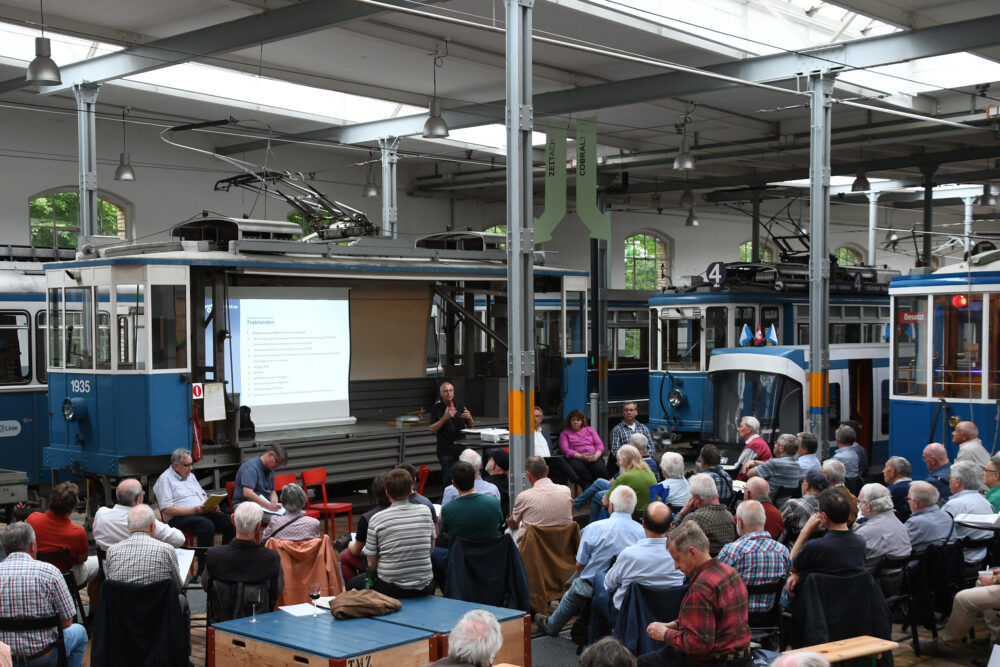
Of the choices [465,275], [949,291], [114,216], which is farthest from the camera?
[114,216]

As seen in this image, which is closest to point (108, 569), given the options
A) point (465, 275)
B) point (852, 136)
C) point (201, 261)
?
point (201, 261)

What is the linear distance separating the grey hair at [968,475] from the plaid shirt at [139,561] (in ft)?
19.5

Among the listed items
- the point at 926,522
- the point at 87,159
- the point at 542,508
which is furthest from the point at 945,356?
the point at 87,159

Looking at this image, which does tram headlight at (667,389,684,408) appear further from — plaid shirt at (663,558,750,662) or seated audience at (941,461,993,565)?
plaid shirt at (663,558,750,662)

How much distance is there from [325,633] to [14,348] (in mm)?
10214

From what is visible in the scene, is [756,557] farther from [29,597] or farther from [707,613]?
[29,597]

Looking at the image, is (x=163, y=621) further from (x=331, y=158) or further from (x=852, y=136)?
(x=331, y=158)

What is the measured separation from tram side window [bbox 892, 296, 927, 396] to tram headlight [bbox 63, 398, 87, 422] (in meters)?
9.56

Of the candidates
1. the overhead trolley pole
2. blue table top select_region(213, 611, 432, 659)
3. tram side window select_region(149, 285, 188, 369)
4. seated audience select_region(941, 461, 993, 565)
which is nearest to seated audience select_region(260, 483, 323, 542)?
blue table top select_region(213, 611, 432, 659)

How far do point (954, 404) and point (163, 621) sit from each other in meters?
9.88

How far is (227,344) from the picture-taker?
1305 centimetres

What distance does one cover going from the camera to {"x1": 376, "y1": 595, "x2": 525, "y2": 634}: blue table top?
19.4 feet

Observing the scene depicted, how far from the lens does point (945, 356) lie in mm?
13047

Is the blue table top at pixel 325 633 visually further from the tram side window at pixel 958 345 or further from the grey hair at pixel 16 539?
the tram side window at pixel 958 345
